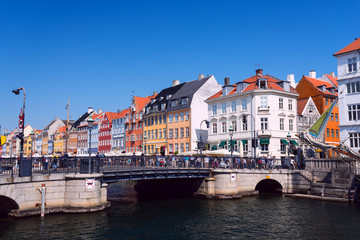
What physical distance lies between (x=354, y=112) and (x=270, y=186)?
12.1 meters

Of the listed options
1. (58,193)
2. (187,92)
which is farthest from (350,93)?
(58,193)

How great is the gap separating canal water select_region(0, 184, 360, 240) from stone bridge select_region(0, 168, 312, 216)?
84 centimetres

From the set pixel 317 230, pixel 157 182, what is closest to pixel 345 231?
pixel 317 230

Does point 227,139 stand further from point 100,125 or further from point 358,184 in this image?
point 100,125

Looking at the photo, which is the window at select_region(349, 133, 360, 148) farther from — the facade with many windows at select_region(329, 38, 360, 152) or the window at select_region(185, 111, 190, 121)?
the window at select_region(185, 111, 190, 121)

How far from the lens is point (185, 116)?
62094 millimetres

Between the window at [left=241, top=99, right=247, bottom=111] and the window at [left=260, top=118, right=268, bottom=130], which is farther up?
the window at [left=241, top=99, right=247, bottom=111]

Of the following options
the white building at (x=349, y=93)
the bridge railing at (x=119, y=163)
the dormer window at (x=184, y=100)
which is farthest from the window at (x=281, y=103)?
the dormer window at (x=184, y=100)

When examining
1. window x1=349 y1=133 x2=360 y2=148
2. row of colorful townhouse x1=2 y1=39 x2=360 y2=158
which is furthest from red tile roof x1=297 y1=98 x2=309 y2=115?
window x1=349 y1=133 x2=360 y2=148

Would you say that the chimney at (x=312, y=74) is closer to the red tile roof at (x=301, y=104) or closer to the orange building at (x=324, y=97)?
the orange building at (x=324, y=97)

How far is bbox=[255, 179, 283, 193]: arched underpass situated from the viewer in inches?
1505

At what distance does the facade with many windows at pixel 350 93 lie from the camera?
38.5 meters

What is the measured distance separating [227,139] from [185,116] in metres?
11.1

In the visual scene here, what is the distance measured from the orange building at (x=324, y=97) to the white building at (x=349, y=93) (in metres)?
17.4
